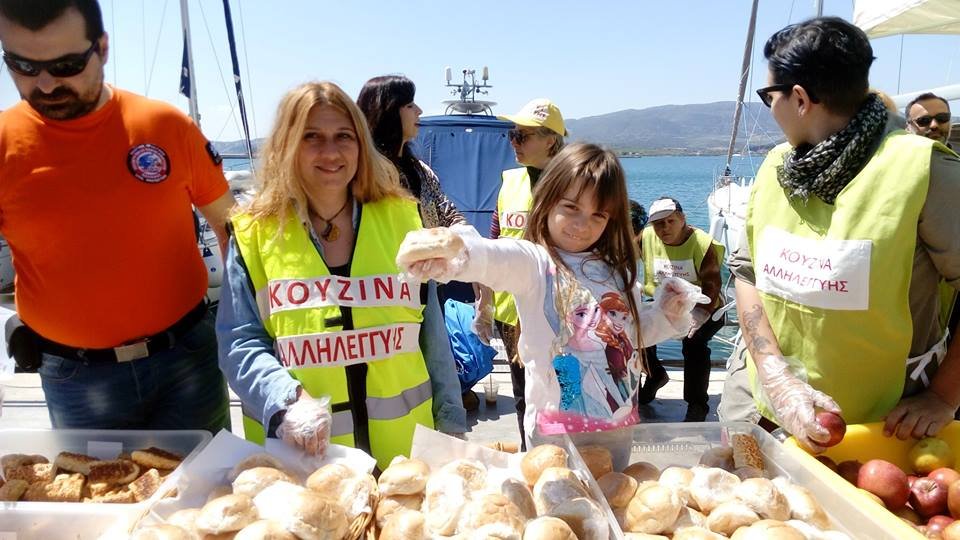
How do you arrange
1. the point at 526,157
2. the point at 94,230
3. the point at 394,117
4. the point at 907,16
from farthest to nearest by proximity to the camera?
the point at 907,16 → the point at 526,157 → the point at 394,117 → the point at 94,230

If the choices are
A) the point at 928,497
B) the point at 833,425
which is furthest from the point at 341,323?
the point at 928,497

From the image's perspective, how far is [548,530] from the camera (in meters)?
1.25

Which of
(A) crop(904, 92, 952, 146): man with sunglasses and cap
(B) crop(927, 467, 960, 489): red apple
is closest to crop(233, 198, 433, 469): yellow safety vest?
(B) crop(927, 467, 960, 489): red apple

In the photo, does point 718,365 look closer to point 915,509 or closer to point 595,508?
point 915,509

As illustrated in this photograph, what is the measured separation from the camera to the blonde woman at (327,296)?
185 cm

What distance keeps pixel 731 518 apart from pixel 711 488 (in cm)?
13

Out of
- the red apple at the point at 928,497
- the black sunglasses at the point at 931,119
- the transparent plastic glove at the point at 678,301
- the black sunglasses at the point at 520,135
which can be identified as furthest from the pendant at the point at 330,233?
the black sunglasses at the point at 931,119

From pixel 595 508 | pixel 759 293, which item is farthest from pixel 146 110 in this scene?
pixel 759 293

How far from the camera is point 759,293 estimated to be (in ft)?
7.26

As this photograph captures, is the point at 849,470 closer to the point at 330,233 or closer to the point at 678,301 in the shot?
the point at 678,301

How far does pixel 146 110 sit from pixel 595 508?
2023mm

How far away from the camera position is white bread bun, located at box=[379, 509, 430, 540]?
1.27 meters

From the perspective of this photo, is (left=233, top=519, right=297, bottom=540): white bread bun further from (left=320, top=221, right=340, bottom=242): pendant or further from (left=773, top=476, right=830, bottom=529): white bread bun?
(left=773, top=476, right=830, bottom=529): white bread bun

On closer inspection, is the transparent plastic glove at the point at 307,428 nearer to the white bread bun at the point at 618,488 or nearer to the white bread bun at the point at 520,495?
the white bread bun at the point at 520,495
